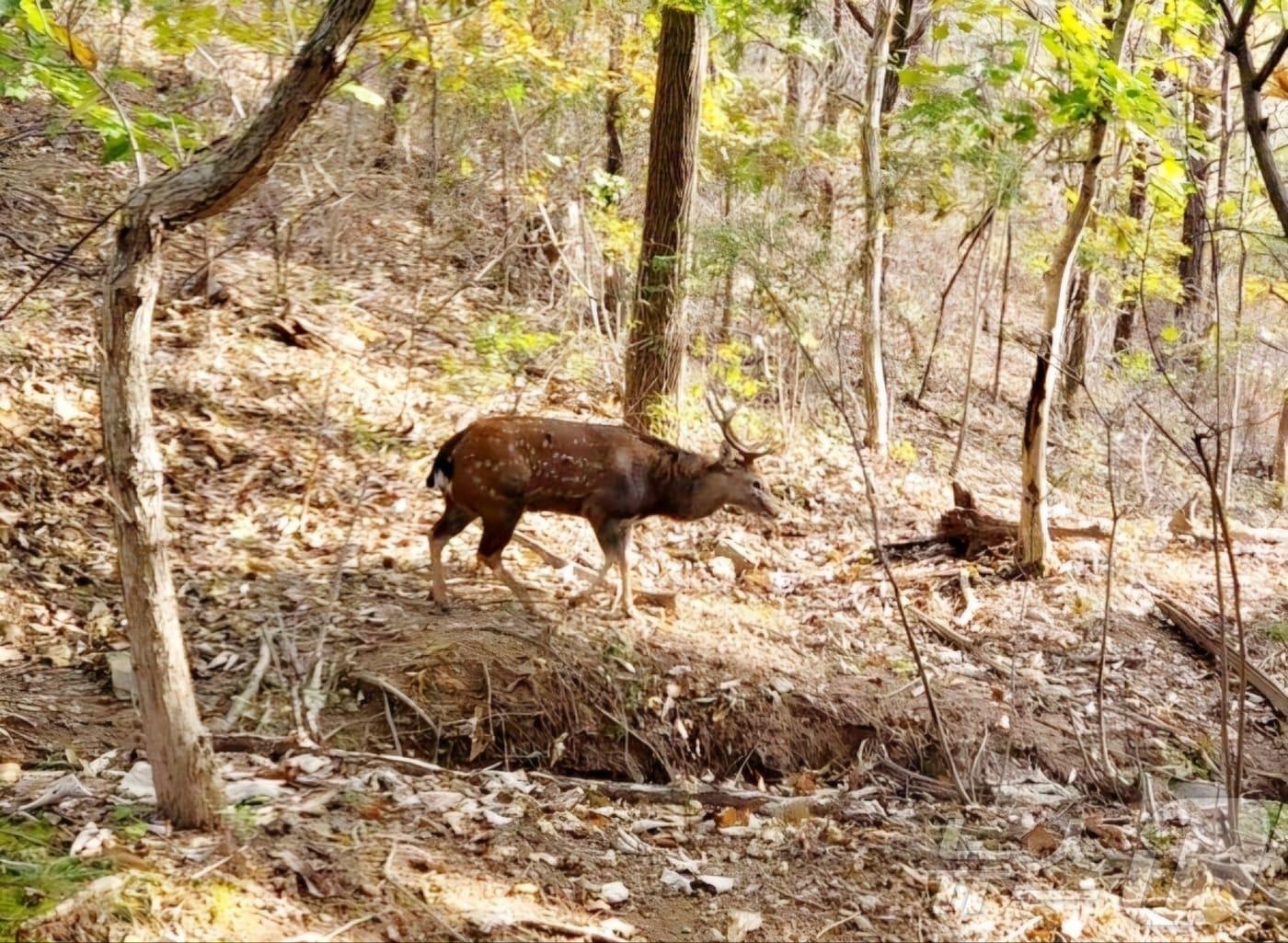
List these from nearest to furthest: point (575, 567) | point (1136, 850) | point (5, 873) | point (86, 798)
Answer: point (5, 873), point (86, 798), point (1136, 850), point (575, 567)

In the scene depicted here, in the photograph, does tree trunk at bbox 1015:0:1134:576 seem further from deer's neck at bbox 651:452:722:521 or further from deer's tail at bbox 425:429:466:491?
deer's tail at bbox 425:429:466:491

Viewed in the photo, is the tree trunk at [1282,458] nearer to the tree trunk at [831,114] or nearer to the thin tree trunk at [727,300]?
the tree trunk at [831,114]

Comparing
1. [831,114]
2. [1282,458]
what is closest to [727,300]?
[831,114]

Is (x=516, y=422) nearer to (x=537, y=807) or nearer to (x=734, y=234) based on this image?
(x=537, y=807)

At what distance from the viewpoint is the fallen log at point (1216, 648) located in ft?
28.3

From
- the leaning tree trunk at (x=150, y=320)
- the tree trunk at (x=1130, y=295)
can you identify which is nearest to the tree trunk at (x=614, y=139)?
the tree trunk at (x=1130, y=295)

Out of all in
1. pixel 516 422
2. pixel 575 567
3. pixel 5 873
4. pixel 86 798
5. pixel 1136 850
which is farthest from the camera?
pixel 575 567

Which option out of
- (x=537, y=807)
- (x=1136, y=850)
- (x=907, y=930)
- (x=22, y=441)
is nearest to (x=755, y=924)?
(x=907, y=930)

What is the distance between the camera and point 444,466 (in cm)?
820

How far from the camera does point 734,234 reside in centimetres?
1095

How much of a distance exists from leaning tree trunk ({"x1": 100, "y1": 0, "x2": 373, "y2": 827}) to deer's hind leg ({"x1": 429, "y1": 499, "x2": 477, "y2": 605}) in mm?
3891

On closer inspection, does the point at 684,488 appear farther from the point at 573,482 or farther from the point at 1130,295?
the point at 1130,295

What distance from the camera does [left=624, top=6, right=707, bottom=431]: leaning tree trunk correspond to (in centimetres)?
1041

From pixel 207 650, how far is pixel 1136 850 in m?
5.68
